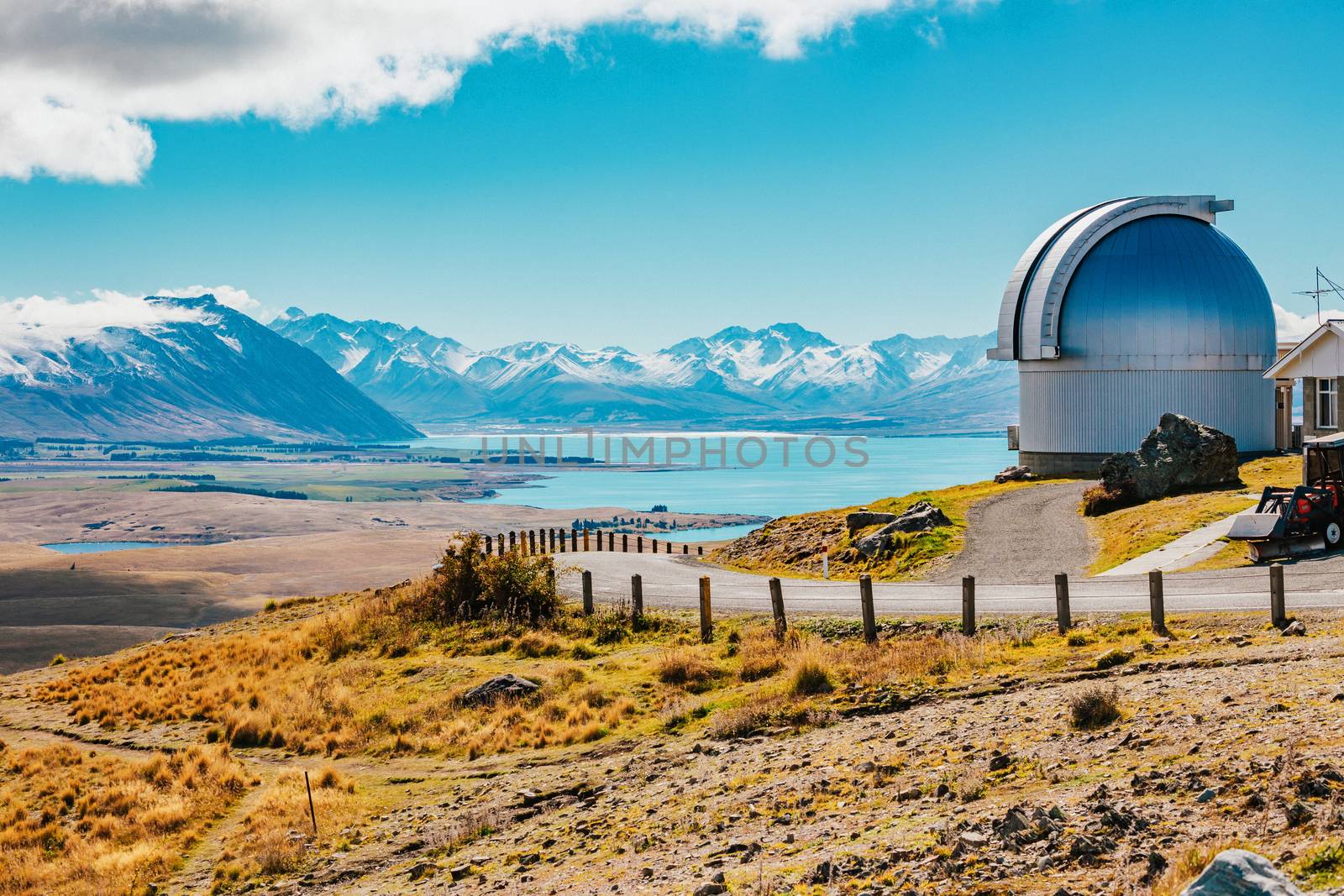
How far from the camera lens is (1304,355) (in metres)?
40.0

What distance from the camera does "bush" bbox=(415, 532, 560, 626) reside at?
25.8 m

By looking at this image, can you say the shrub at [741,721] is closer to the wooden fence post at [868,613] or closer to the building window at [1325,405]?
the wooden fence post at [868,613]

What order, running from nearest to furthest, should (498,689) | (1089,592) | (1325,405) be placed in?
(498,689), (1089,592), (1325,405)

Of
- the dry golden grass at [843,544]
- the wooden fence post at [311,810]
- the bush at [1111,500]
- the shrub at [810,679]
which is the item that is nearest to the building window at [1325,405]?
the bush at [1111,500]

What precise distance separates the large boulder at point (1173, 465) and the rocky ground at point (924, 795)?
18414 millimetres

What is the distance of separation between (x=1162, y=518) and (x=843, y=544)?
935 cm

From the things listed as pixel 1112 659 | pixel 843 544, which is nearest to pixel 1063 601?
pixel 1112 659

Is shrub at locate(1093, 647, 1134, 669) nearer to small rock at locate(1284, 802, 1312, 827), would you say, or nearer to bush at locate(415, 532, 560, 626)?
small rock at locate(1284, 802, 1312, 827)

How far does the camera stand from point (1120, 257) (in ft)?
149

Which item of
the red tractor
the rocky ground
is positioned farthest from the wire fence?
the red tractor

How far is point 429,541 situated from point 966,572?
128 metres

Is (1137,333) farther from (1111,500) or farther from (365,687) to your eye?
(365,687)

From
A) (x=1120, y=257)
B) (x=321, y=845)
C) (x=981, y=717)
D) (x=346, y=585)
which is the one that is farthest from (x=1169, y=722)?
(x=346, y=585)

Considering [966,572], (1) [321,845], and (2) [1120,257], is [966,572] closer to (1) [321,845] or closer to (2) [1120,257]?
(1) [321,845]
